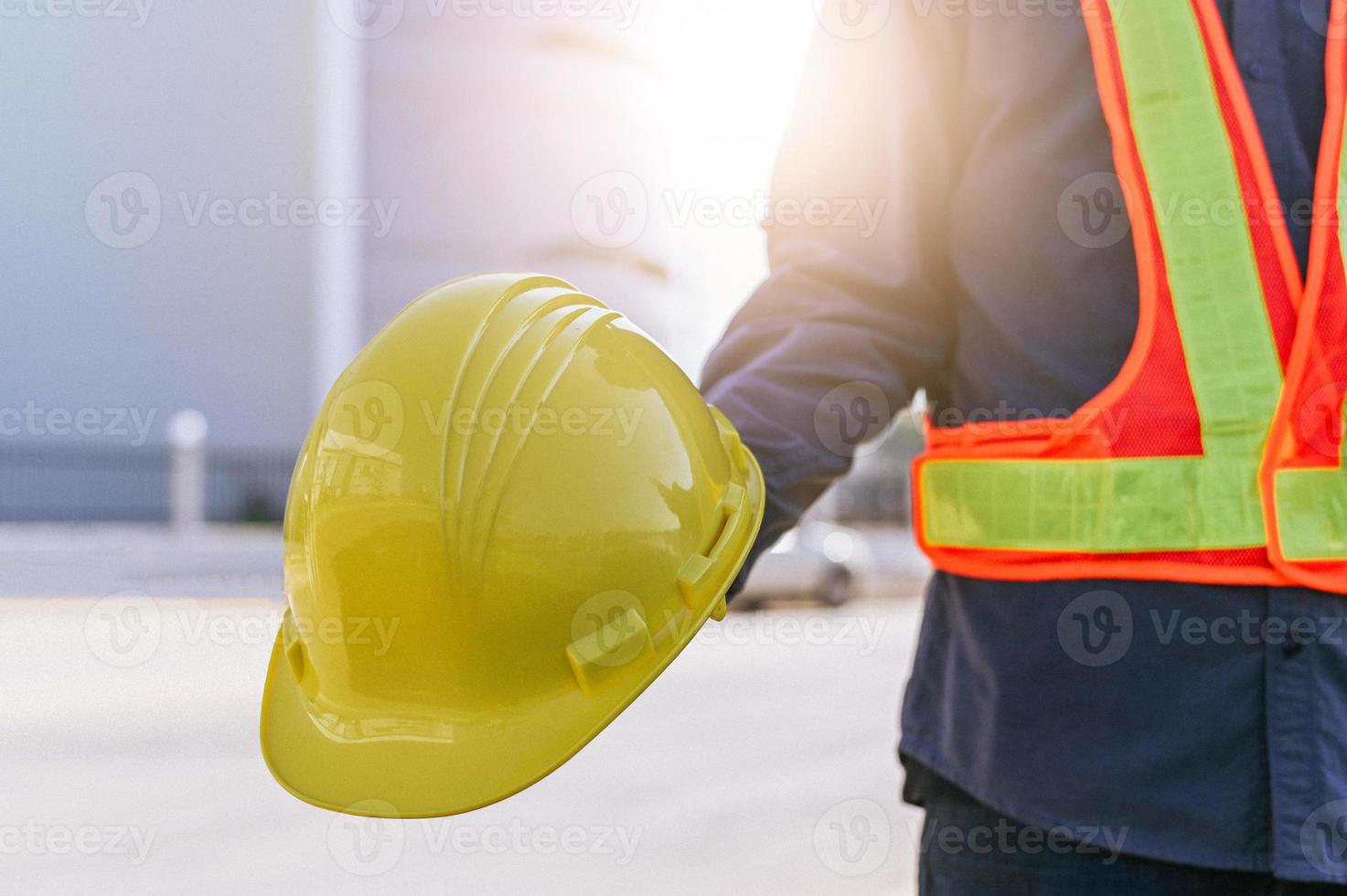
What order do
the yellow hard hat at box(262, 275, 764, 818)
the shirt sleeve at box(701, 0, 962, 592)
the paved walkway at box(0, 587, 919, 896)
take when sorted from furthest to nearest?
the paved walkway at box(0, 587, 919, 896) < the shirt sleeve at box(701, 0, 962, 592) < the yellow hard hat at box(262, 275, 764, 818)

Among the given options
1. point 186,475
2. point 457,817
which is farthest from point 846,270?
point 186,475

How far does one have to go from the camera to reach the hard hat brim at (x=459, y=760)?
1.26 metres

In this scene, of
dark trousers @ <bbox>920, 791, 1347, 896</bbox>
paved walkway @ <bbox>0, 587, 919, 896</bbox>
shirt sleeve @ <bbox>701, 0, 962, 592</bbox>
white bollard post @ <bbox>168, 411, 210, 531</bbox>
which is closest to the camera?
dark trousers @ <bbox>920, 791, 1347, 896</bbox>

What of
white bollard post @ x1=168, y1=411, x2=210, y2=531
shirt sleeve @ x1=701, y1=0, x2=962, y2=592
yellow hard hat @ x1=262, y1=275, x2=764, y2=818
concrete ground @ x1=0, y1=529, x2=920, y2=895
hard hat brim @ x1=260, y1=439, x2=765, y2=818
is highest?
shirt sleeve @ x1=701, y1=0, x2=962, y2=592

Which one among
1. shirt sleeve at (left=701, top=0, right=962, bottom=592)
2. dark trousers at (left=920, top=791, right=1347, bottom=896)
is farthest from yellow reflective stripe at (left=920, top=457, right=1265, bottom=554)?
dark trousers at (left=920, top=791, right=1347, bottom=896)

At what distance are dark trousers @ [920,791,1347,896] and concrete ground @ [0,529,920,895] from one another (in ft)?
9.37

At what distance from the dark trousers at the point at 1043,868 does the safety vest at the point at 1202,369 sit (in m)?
0.31

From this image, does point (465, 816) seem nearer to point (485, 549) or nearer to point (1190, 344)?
point (485, 549)

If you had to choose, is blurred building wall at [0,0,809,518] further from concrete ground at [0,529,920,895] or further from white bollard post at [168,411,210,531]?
concrete ground at [0,529,920,895]

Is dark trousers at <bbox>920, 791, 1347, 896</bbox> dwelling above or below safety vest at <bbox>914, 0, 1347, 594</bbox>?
below

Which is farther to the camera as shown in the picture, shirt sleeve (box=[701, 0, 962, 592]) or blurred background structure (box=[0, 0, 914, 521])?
blurred background structure (box=[0, 0, 914, 521])

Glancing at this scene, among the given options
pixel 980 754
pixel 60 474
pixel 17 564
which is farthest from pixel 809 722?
pixel 60 474

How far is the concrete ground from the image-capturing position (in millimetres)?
4227

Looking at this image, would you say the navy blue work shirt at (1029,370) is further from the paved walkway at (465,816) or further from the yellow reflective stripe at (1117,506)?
the paved walkway at (465,816)
